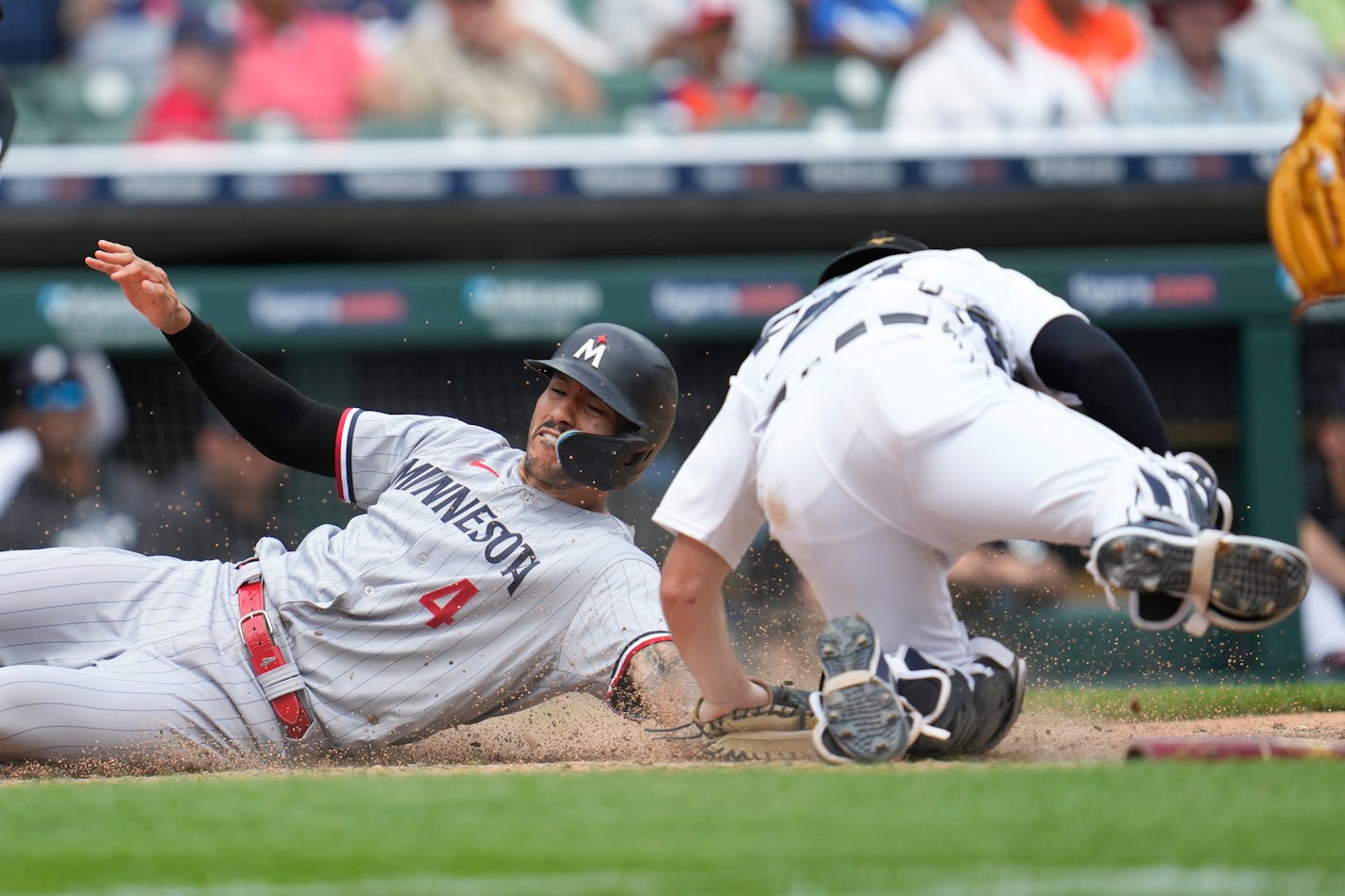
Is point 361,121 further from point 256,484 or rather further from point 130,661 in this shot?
point 130,661

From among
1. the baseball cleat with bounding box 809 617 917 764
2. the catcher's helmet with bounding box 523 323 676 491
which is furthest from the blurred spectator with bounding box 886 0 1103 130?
the baseball cleat with bounding box 809 617 917 764

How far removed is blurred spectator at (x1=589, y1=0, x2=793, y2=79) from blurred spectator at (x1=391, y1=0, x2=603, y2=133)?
0.36m

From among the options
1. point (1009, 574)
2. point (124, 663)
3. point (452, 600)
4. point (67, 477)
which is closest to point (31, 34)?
point (67, 477)

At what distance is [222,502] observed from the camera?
7383 millimetres

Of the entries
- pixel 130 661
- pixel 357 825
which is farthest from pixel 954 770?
pixel 130 661

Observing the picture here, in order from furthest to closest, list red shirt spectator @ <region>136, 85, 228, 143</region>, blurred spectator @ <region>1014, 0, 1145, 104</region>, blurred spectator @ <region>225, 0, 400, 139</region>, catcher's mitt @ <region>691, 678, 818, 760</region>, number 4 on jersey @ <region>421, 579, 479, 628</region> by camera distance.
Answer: blurred spectator @ <region>1014, 0, 1145, 104</region>, blurred spectator @ <region>225, 0, 400, 139</region>, red shirt spectator @ <region>136, 85, 228, 143</region>, number 4 on jersey @ <region>421, 579, 479, 628</region>, catcher's mitt @ <region>691, 678, 818, 760</region>

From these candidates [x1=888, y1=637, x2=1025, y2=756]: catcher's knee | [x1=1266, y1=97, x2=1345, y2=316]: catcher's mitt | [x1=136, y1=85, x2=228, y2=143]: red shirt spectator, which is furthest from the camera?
[x1=136, y1=85, x2=228, y2=143]: red shirt spectator

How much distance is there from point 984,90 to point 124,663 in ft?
20.9

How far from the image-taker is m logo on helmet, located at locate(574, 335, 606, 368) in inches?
147

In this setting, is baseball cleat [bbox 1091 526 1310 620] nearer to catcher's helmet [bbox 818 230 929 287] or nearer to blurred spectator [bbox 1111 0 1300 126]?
catcher's helmet [bbox 818 230 929 287]

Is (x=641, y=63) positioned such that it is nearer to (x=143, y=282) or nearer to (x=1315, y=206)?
(x=1315, y=206)

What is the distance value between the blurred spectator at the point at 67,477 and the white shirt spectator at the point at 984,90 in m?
4.08

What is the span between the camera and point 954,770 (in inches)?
111

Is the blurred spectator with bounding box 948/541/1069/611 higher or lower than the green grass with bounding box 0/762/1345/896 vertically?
lower
